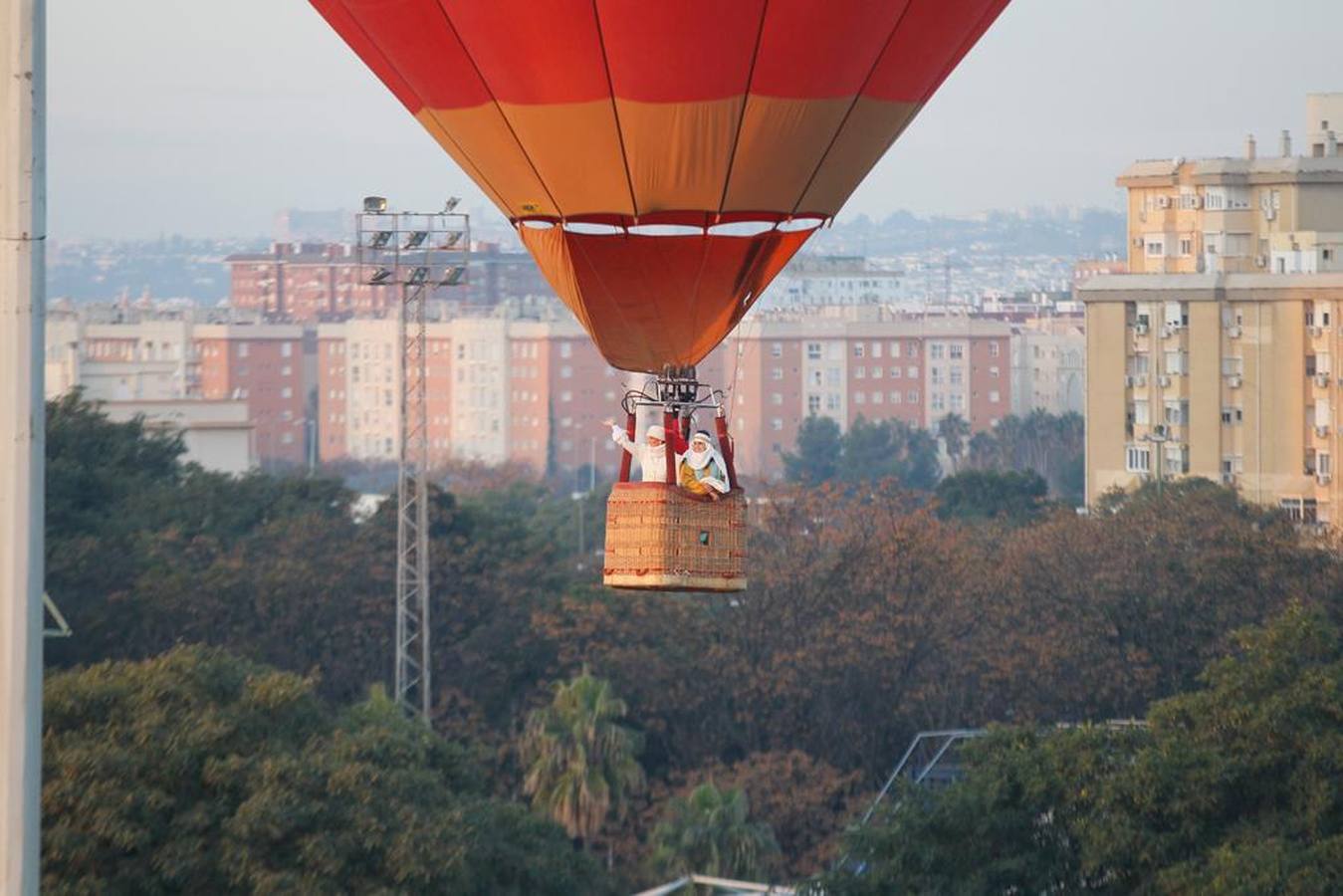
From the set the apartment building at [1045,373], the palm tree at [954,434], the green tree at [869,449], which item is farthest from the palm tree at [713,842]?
the apartment building at [1045,373]

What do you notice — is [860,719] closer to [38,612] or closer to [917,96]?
[917,96]

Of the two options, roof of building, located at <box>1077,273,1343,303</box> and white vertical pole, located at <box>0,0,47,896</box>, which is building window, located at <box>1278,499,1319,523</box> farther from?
Result: white vertical pole, located at <box>0,0,47,896</box>

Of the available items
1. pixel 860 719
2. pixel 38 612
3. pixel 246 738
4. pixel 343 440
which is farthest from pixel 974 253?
pixel 38 612

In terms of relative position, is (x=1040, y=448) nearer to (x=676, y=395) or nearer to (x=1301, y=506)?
(x=1301, y=506)

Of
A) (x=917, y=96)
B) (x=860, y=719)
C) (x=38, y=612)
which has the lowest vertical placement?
(x=860, y=719)

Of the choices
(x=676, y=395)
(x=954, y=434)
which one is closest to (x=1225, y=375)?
(x=954, y=434)

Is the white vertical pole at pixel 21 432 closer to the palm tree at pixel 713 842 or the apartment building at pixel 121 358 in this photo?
the palm tree at pixel 713 842

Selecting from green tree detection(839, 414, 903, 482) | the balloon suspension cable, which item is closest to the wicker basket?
the balloon suspension cable
